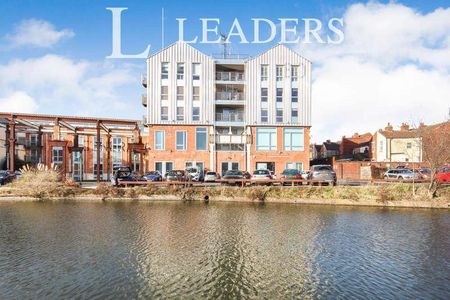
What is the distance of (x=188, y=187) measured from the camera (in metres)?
30.5

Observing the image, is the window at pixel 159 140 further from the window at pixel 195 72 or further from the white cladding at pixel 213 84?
the window at pixel 195 72

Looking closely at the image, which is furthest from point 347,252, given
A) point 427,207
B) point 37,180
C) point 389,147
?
point 389,147

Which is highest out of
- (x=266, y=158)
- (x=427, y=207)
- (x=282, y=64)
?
(x=282, y=64)

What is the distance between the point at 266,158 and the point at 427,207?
20.9 meters

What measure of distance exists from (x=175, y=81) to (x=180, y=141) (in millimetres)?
8021

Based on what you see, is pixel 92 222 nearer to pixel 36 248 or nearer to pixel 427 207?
pixel 36 248

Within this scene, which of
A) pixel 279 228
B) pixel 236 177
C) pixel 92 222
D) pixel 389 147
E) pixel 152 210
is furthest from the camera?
pixel 389 147

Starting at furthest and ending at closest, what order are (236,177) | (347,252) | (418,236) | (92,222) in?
(236,177)
(92,222)
(418,236)
(347,252)

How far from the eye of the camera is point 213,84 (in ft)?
146

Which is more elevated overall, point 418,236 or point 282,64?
point 282,64

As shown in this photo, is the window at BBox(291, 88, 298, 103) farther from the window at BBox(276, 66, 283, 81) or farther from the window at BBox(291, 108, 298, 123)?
the window at BBox(276, 66, 283, 81)

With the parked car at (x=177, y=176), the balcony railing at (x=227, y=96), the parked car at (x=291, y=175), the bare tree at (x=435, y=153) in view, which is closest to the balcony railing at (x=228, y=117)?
the balcony railing at (x=227, y=96)

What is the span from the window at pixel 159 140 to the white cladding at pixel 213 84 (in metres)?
1.49

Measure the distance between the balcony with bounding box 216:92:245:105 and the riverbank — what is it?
1786 centimetres
